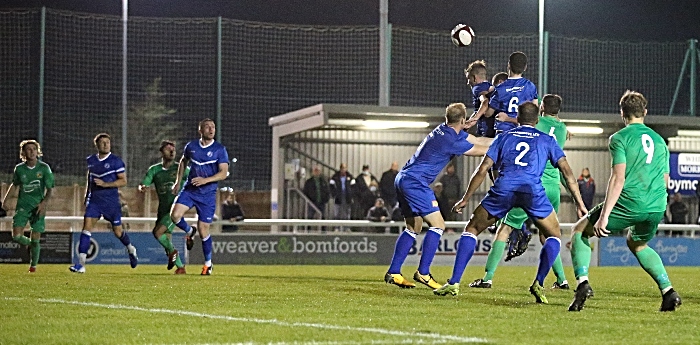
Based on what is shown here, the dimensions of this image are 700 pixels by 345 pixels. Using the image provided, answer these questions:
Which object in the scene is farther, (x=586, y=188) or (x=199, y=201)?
(x=586, y=188)

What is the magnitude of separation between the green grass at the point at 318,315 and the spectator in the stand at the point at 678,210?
14.5m

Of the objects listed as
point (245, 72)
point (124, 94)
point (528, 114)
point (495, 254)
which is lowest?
point (495, 254)

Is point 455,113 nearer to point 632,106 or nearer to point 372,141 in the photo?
point 632,106

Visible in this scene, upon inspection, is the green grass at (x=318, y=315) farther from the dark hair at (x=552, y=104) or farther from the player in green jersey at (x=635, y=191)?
the dark hair at (x=552, y=104)

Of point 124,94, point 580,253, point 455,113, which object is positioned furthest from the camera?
point 124,94

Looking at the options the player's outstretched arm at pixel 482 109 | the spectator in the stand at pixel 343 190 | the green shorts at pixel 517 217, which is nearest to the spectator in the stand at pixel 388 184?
the spectator in the stand at pixel 343 190

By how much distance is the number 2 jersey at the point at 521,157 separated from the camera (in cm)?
1073

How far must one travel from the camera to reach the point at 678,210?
27891 millimetres

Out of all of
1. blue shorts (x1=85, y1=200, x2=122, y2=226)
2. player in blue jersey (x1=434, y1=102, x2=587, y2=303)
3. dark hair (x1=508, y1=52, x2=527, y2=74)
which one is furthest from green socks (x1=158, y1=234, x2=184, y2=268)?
player in blue jersey (x1=434, y1=102, x2=587, y2=303)

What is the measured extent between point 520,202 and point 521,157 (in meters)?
0.39

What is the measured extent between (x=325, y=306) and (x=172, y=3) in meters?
27.2

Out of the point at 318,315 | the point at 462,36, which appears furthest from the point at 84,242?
the point at 318,315

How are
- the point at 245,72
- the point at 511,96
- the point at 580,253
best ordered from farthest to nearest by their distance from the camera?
1. the point at 245,72
2. the point at 511,96
3. the point at 580,253

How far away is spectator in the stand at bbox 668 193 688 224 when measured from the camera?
27781 mm
